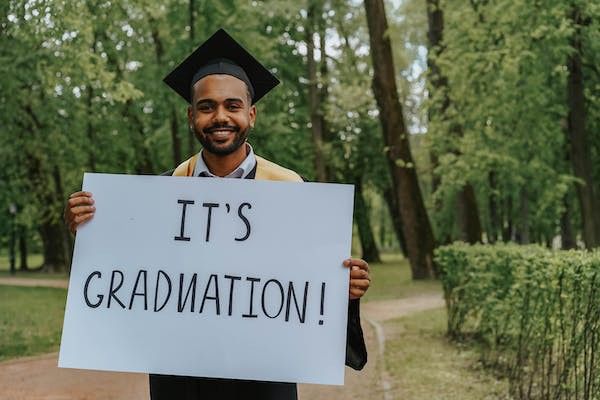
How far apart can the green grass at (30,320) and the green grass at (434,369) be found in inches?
192

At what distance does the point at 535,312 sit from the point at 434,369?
227 centimetres

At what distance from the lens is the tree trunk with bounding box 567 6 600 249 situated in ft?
45.5

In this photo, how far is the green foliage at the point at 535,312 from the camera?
5828mm

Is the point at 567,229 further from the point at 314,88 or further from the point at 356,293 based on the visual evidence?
the point at 356,293

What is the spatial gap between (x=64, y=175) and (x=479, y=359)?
857 inches

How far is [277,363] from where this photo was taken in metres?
3.01

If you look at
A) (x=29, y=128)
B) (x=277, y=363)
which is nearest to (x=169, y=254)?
(x=277, y=363)

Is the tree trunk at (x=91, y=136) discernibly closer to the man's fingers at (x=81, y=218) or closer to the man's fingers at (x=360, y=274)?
the man's fingers at (x=81, y=218)

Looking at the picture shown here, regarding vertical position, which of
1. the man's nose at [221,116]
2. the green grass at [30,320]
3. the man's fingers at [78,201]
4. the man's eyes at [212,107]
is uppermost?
the man's eyes at [212,107]

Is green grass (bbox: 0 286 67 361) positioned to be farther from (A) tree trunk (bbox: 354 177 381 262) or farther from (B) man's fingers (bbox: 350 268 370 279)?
(A) tree trunk (bbox: 354 177 381 262)

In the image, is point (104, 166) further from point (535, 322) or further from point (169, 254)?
point (169, 254)

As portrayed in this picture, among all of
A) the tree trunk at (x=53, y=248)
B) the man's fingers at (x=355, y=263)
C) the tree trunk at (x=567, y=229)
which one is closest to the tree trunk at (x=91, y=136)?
the tree trunk at (x=53, y=248)

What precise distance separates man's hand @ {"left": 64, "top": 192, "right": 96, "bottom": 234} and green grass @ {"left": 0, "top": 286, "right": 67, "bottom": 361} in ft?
26.8

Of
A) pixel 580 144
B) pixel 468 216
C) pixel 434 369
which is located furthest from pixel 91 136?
pixel 434 369
